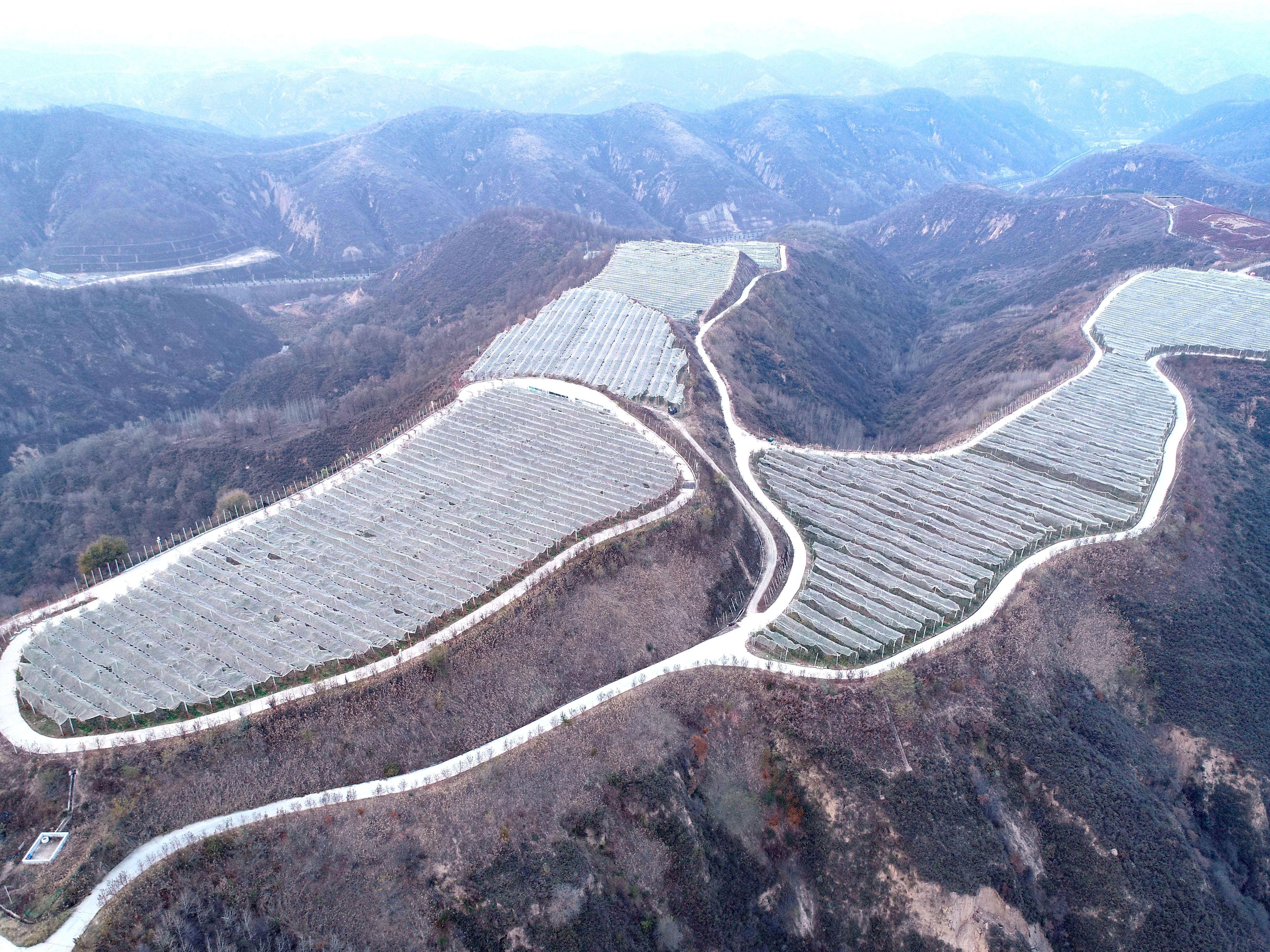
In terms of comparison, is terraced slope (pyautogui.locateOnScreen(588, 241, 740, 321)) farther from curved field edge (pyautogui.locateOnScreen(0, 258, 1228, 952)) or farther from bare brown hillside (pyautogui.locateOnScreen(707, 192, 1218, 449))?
curved field edge (pyautogui.locateOnScreen(0, 258, 1228, 952))

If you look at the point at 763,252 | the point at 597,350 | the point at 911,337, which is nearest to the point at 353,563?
the point at 597,350

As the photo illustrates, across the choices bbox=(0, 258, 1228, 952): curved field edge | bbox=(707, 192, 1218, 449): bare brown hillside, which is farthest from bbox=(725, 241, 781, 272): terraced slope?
bbox=(0, 258, 1228, 952): curved field edge

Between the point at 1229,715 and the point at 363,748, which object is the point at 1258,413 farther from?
the point at 363,748

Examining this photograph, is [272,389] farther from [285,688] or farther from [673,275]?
[285,688]

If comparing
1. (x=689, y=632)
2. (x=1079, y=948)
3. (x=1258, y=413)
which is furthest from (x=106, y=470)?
(x=1258, y=413)

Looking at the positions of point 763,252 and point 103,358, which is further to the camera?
point 763,252

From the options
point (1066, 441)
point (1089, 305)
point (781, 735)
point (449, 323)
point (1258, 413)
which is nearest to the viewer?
point (781, 735)
